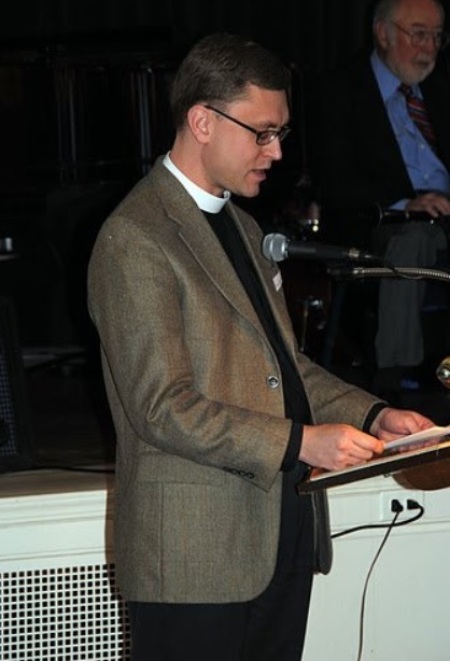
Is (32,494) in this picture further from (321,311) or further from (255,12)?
(255,12)

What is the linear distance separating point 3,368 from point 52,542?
1.50 ft

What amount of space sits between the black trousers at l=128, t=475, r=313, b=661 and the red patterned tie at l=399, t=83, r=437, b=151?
8.43 feet

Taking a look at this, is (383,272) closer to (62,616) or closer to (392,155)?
(62,616)

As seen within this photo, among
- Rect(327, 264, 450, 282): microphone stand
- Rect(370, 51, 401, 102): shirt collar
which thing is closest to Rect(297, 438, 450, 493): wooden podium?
Rect(327, 264, 450, 282): microphone stand

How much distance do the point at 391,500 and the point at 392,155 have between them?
156 centimetres

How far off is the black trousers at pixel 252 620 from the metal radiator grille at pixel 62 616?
2.64ft

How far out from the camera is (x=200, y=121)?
219 cm

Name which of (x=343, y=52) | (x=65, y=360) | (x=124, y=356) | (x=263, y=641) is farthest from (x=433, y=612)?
(x=343, y=52)

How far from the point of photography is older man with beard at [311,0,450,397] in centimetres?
427

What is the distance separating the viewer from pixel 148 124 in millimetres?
5699

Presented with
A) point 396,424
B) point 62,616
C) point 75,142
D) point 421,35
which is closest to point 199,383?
point 396,424

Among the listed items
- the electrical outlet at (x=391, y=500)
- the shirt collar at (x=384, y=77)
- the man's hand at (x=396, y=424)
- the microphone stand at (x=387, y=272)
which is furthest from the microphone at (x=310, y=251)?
the shirt collar at (x=384, y=77)

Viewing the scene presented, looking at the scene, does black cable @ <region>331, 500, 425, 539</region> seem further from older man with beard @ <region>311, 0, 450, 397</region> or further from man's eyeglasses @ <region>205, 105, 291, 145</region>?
man's eyeglasses @ <region>205, 105, 291, 145</region>

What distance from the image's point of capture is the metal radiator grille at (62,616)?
9.95 feet
